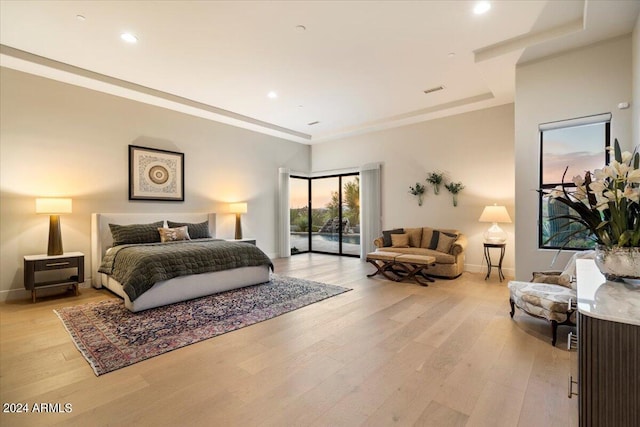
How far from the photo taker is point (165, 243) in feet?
15.2

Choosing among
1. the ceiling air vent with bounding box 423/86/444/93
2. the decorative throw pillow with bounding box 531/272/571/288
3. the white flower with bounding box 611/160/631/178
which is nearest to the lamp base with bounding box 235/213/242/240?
the ceiling air vent with bounding box 423/86/444/93

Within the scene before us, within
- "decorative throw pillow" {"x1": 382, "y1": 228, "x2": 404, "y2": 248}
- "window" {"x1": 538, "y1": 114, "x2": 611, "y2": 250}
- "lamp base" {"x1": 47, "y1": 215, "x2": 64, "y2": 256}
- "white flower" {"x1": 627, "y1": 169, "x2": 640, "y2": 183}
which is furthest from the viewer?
"decorative throw pillow" {"x1": 382, "y1": 228, "x2": 404, "y2": 248}

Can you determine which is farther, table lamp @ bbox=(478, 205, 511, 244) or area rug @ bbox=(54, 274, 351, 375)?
table lamp @ bbox=(478, 205, 511, 244)

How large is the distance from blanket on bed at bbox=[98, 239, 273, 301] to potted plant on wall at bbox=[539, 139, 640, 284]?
12.2ft

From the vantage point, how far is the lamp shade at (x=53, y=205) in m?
3.88

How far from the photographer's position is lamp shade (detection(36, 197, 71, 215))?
153 inches

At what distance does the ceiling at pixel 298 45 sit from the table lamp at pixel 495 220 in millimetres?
1910

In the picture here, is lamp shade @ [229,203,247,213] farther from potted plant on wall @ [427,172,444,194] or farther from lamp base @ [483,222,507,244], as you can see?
lamp base @ [483,222,507,244]

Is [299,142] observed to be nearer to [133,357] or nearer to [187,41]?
[187,41]

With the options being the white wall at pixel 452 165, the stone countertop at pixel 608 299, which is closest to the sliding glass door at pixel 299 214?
the white wall at pixel 452 165

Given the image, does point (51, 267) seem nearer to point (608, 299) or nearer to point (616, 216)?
point (608, 299)

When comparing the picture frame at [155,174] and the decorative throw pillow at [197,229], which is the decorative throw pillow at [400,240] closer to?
the decorative throw pillow at [197,229]

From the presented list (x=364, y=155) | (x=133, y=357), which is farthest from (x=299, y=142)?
(x=133, y=357)

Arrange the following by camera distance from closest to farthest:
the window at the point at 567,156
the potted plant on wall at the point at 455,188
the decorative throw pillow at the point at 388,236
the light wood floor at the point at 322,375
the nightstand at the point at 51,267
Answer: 1. the light wood floor at the point at 322,375
2. the window at the point at 567,156
3. the nightstand at the point at 51,267
4. the potted plant on wall at the point at 455,188
5. the decorative throw pillow at the point at 388,236
